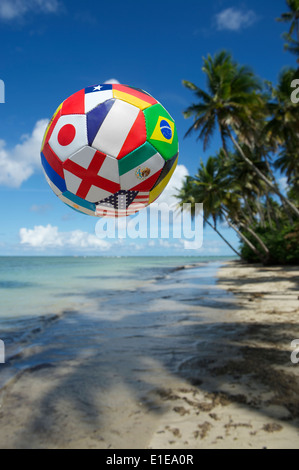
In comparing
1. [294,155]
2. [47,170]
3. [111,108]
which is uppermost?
[294,155]


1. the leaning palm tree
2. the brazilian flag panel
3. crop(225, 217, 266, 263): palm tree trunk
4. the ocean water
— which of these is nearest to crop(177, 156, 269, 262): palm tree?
crop(225, 217, 266, 263): palm tree trunk

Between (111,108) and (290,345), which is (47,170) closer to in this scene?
(111,108)

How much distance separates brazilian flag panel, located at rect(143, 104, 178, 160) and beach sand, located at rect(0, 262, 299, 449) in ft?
6.97

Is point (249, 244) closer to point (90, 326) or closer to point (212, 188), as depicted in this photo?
point (212, 188)

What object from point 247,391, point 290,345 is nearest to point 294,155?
point 290,345

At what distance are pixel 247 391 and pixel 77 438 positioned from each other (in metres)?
1.56

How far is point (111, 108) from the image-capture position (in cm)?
220

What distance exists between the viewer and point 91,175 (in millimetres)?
2227

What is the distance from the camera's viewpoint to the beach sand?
2213 mm

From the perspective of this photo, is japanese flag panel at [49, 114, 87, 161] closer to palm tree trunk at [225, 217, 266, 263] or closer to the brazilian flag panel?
the brazilian flag panel

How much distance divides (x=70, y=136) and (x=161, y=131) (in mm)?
703

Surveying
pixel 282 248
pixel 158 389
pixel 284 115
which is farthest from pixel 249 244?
pixel 158 389

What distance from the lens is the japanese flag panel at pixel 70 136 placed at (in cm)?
218

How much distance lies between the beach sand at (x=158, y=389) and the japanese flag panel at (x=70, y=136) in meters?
2.14
